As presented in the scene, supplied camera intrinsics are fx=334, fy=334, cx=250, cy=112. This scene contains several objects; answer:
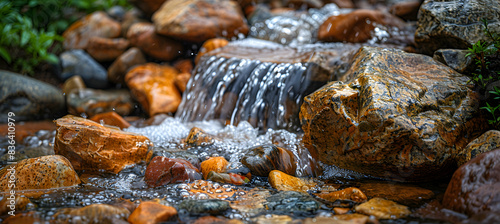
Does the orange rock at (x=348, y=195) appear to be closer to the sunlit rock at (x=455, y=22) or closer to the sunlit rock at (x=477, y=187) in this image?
the sunlit rock at (x=477, y=187)

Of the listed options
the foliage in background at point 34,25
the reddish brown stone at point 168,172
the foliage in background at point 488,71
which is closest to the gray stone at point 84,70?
the foliage in background at point 34,25

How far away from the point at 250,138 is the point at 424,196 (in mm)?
2226

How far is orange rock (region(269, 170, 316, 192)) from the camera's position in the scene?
314 cm

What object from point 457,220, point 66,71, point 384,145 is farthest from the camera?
point 66,71

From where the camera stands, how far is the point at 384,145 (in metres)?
2.99

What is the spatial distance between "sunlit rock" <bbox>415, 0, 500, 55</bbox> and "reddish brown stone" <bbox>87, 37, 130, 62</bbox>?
230 inches

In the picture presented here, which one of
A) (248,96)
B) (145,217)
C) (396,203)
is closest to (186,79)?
(248,96)

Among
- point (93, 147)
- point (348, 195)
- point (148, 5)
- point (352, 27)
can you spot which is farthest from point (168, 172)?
point (148, 5)

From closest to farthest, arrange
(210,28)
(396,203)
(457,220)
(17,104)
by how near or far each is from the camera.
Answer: (457,220) < (396,203) < (17,104) < (210,28)

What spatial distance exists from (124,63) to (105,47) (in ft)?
2.56

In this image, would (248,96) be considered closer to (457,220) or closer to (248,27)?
(248,27)

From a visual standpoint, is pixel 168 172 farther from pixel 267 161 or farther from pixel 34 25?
pixel 34 25

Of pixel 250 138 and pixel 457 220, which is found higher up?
pixel 457 220

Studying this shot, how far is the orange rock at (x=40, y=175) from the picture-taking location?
3057mm
